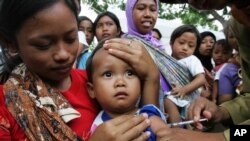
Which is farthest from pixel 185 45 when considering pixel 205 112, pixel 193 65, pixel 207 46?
pixel 207 46

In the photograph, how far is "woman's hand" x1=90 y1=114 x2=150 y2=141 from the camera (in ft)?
4.54

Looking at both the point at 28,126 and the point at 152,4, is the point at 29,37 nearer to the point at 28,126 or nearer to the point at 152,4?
the point at 28,126

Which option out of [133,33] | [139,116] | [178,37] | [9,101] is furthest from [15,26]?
[178,37]

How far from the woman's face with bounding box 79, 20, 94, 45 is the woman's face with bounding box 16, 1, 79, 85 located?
11.7 feet

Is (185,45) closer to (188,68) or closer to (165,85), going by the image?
(188,68)

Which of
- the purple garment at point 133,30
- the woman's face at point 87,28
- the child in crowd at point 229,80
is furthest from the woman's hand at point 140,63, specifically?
the woman's face at point 87,28

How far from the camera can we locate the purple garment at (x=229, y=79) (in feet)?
14.5

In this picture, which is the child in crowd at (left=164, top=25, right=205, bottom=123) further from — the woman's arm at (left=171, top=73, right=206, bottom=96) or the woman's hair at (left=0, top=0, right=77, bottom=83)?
the woman's hair at (left=0, top=0, right=77, bottom=83)

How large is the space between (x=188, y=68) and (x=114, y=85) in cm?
195

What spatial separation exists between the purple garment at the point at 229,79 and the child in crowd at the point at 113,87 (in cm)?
293

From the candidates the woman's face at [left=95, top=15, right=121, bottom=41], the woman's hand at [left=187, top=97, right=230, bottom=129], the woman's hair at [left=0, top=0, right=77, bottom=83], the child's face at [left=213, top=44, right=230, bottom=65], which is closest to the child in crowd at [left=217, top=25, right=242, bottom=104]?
the child's face at [left=213, top=44, right=230, bottom=65]

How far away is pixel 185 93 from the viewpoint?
3.07 m

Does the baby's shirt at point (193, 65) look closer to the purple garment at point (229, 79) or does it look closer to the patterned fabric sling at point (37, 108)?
the purple garment at point (229, 79)

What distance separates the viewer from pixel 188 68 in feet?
11.5
